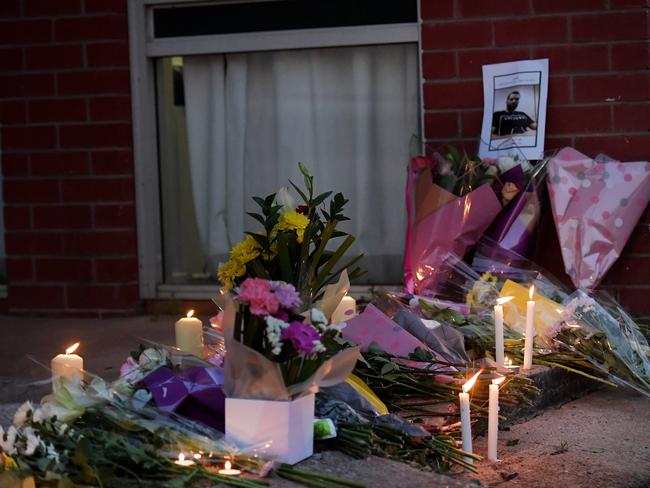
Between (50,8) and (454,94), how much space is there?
8.15 feet

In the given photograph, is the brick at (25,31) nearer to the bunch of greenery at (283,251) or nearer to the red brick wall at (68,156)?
the red brick wall at (68,156)

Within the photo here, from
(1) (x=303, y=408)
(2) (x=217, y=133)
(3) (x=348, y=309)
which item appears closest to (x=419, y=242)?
(3) (x=348, y=309)

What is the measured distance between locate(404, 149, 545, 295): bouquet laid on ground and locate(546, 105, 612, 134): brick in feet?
1.42

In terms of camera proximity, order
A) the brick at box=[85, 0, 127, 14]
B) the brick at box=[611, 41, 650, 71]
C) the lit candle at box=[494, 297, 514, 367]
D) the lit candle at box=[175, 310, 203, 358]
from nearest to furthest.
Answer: the lit candle at box=[175, 310, 203, 358], the lit candle at box=[494, 297, 514, 367], the brick at box=[611, 41, 650, 71], the brick at box=[85, 0, 127, 14]

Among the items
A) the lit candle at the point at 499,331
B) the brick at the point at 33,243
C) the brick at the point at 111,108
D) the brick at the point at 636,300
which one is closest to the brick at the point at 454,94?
the brick at the point at 636,300

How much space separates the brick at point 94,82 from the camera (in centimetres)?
670

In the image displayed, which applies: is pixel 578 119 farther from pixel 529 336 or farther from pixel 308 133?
pixel 529 336

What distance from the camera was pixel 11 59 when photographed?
686 centimetres

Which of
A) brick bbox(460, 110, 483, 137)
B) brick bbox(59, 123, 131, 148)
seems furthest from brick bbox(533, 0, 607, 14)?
brick bbox(59, 123, 131, 148)

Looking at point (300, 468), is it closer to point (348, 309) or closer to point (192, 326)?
point (192, 326)

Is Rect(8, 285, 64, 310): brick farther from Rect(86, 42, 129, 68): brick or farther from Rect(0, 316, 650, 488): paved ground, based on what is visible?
Rect(86, 42, 129, 68): brick

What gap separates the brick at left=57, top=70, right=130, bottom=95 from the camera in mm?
6703

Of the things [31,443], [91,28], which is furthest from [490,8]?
[31,443]

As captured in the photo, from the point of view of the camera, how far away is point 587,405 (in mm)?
4781
